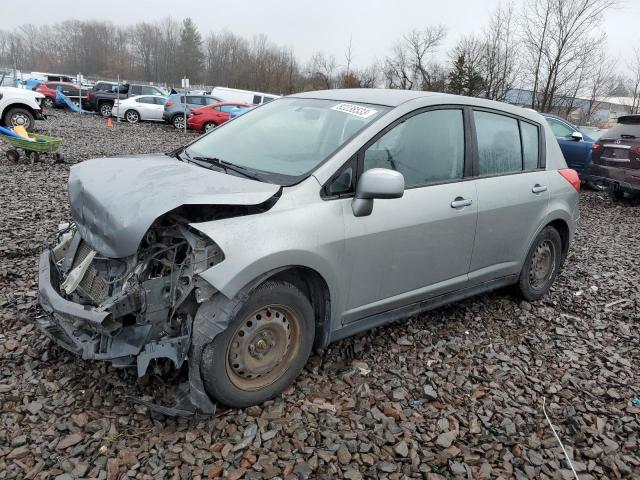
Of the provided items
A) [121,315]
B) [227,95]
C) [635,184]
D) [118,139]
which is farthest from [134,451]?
[227,95]

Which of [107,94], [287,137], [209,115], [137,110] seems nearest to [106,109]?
[107,94]

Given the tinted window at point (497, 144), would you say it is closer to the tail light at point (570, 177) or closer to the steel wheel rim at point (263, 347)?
the tail light at point (570, 177)

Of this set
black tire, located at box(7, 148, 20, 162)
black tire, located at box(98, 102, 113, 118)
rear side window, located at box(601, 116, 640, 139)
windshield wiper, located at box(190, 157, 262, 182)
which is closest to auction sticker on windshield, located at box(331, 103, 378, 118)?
windshield wiper, located at box(190, 157, 262, 182)

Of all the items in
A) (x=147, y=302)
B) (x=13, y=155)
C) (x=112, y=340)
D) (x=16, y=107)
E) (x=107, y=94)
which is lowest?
(x=13, y=155)

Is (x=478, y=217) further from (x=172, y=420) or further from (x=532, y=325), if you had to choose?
(x=172, y=420)

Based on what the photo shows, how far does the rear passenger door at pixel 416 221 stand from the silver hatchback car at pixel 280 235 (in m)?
0.01

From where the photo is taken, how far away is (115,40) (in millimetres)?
87438

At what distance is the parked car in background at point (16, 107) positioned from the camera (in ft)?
45.1

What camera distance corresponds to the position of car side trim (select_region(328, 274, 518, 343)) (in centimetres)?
324

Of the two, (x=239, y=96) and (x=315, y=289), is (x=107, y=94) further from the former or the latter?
(x=315, y=289)

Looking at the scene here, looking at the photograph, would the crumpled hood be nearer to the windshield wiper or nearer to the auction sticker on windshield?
the windshield wiper

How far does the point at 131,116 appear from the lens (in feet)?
77.6

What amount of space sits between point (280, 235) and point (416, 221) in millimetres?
1054

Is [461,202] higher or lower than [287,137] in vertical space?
lower
